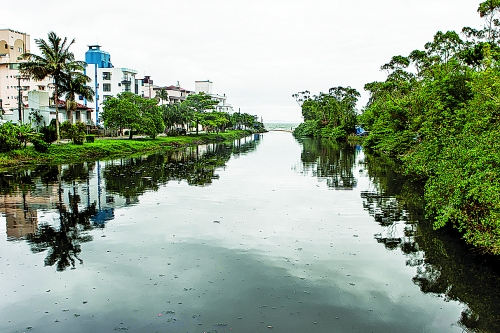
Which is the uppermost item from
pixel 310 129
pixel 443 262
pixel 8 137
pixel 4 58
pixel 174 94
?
pixel 4 58

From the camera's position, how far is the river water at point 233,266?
9.46m

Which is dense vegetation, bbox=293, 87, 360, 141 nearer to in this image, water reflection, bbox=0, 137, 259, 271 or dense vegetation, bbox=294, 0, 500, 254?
dense vegetation, bbox=294, 0, 500, 254

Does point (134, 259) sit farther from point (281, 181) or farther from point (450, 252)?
point (281, 181)

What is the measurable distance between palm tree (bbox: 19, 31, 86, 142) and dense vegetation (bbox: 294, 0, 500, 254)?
108ft

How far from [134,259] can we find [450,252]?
10590mm

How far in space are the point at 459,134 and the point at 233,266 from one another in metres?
12.8

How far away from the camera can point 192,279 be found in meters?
11.4

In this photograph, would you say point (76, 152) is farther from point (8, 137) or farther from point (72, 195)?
point (72, 195)

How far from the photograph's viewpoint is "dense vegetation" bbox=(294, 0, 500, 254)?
13.1 metres

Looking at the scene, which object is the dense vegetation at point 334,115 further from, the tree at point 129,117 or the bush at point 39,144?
the bush at point 39,144

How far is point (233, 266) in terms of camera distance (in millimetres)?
12445

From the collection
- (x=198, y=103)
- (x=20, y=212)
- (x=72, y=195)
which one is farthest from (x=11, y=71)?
(x=20, y=212)

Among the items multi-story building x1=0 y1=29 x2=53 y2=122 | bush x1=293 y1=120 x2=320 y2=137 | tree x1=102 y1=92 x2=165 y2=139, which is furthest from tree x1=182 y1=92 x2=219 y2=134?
bush x1=293 y1=120 x2=320 y2=137

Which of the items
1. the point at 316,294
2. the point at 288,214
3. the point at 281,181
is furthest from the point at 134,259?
the point at 281,181
